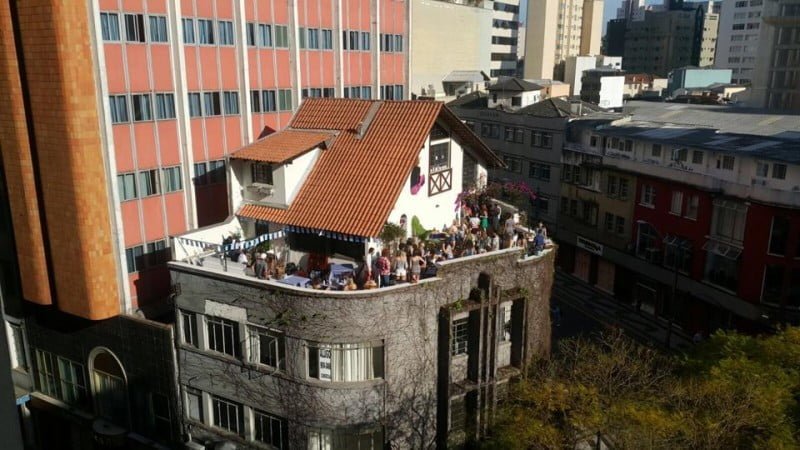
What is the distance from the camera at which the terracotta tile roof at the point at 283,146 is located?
3023 centimetres

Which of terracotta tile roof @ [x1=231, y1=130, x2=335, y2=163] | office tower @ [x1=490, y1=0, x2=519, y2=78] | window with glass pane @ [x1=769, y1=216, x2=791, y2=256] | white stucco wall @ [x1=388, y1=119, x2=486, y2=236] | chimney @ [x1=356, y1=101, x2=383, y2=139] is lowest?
window with glass pane @ [x1=769, y1=216, x2=791, y2=256]

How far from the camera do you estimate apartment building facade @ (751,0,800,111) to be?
101375mm

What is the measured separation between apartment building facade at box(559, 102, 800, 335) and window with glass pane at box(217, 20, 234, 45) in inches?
1269

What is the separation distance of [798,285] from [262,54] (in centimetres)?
3663

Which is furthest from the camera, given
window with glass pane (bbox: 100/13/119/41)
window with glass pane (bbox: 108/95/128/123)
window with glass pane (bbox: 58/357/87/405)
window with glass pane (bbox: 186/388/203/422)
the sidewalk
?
the sidewalk

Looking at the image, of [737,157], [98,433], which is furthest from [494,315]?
[737,157]

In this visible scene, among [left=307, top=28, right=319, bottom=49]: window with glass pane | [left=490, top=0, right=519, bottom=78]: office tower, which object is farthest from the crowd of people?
[left=490, top=0, right=519, bottom=78]: office tower

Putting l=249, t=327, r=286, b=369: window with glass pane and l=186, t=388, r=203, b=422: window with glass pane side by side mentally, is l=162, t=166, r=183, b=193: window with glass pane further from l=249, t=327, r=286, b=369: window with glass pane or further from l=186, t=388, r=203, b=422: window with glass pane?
l=249, t=327, r=286, b=369: window with glass pane

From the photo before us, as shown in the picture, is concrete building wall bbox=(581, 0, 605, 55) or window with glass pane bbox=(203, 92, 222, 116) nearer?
window with glass pane bbox=(203, 92, 222, 116)

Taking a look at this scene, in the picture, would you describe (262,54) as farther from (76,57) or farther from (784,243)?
(784,243)

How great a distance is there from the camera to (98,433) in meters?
33.6

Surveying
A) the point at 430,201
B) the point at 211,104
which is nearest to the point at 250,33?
the point at 211,104

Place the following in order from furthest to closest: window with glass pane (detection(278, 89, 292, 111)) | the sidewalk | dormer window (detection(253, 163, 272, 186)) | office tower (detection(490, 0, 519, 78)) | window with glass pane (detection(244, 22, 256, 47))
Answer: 1. office tower (detection(490, 0, 519, 78))
2. the sidewalk
3. window with glass pane (detection(278, 89, 292, 111))
4. window with glass pane (detection(244, 22, 256, 47))
5. dormer window (detection(253, 163, 272, 186))

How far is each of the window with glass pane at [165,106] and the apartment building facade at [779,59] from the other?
98585 mm
